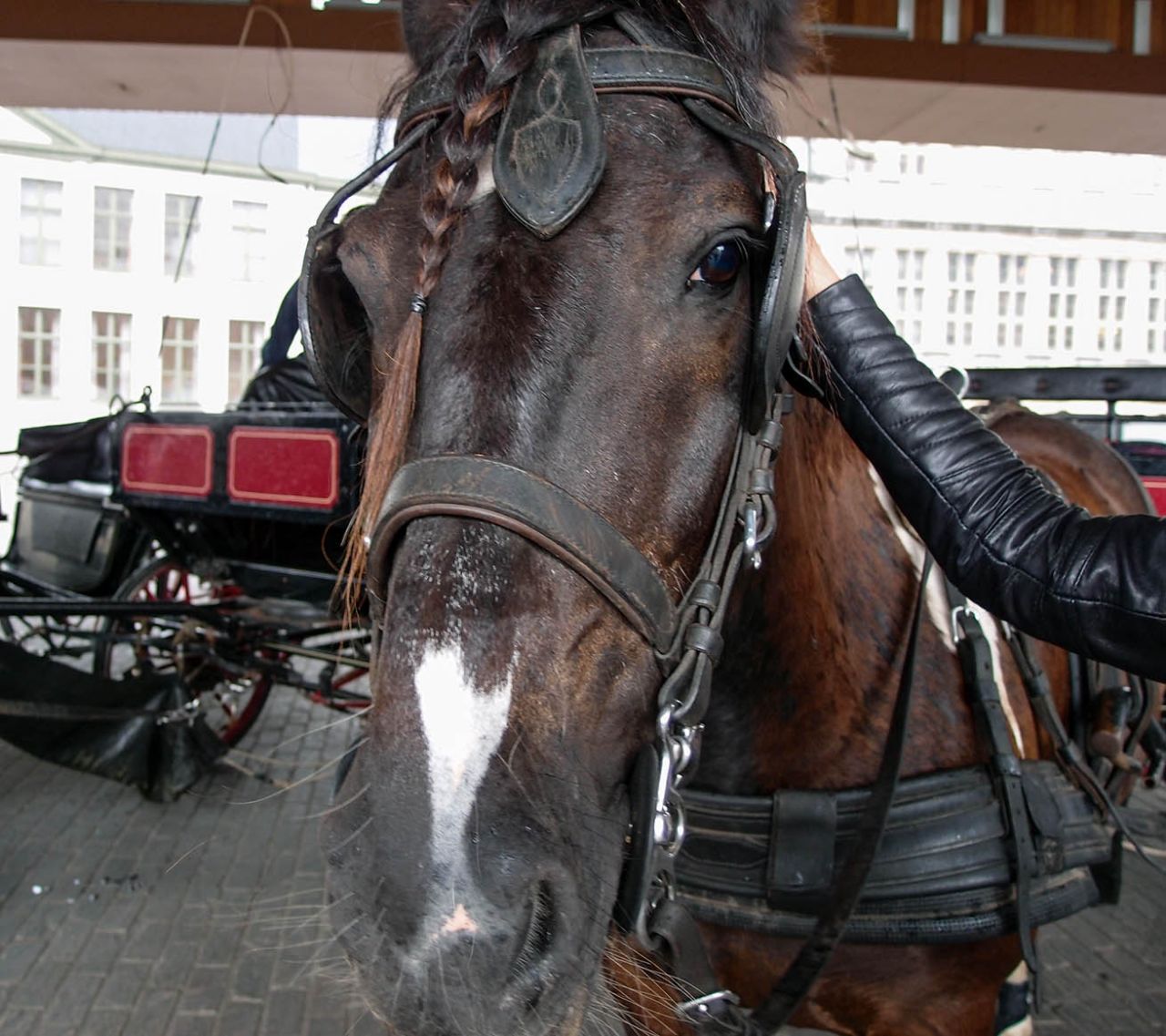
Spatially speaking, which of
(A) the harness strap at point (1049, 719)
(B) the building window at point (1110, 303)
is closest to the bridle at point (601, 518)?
(A) the harness strap at point (1049, 719)

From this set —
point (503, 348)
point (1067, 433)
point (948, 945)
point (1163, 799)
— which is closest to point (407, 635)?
point (503, 348)

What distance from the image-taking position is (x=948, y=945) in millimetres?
1537

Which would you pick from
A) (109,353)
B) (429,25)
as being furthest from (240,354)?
(429,25)

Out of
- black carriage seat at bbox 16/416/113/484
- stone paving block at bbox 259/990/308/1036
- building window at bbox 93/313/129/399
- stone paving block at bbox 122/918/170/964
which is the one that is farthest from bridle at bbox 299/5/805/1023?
building window at bbox 93/313/129/399

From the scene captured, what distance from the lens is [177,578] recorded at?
555 cm

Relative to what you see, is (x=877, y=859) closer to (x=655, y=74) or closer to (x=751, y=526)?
(x=751, y=526)

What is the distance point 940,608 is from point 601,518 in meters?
0.96

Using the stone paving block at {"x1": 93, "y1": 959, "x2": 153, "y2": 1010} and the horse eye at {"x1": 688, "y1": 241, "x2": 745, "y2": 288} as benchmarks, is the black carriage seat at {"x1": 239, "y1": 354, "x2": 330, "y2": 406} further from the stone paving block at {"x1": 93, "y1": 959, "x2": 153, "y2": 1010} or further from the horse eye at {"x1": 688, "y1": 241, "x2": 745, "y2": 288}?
the horse eye at {"x1": 688, "y1": 241, "x2": 745, "y2": 288}

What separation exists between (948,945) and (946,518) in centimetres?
76

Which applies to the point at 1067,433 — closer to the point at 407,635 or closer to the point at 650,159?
the point at 650,159

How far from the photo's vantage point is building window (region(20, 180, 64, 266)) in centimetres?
1792

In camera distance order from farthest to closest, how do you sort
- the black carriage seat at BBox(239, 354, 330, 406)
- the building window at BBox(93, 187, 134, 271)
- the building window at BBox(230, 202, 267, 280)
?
the building window at BBox(230, 202, 267, 280) → the building window at BBox(93, 187, 134, 271) → the black carriage seat at BBox(239, 354, 330, 406)

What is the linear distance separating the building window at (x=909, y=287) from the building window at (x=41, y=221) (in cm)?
1727

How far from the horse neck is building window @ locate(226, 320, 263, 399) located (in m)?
17.6
